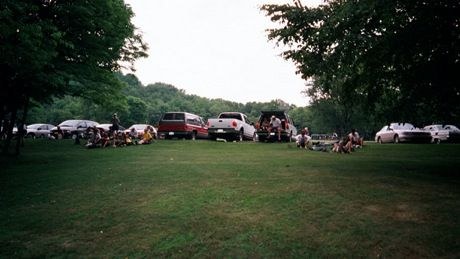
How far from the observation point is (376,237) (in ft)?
18.6

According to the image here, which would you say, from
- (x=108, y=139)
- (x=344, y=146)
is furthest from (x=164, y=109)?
(x=344, y=146)

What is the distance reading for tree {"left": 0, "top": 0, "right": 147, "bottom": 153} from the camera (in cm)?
954

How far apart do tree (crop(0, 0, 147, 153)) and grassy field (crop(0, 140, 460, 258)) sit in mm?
3387

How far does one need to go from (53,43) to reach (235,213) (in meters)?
7.74

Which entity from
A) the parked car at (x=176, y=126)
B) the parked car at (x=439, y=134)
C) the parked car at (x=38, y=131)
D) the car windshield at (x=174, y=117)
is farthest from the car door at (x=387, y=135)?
the parked car at (x=38, y=131)

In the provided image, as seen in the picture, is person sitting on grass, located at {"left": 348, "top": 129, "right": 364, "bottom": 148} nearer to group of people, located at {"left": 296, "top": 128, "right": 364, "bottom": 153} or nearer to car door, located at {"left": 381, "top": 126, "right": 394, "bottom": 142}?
group of people, located at {"left": 296, "top": 128, "right": 364, "bottom": 153}

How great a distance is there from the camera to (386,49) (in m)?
9.59

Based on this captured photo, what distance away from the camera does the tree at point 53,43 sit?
9.54 m

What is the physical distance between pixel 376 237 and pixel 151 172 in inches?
263

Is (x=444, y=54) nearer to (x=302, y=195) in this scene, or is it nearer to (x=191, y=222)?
(x=302, y=195)

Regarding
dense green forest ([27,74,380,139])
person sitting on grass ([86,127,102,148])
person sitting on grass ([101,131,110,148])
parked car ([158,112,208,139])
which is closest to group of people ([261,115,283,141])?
parked car ([158,112,208,139])

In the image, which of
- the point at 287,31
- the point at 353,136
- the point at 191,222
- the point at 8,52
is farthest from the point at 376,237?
the point at 353,136

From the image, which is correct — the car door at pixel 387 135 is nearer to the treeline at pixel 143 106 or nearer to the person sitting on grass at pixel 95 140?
the treeline at pixel 143 106

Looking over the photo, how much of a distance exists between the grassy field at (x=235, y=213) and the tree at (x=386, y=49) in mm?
2103
